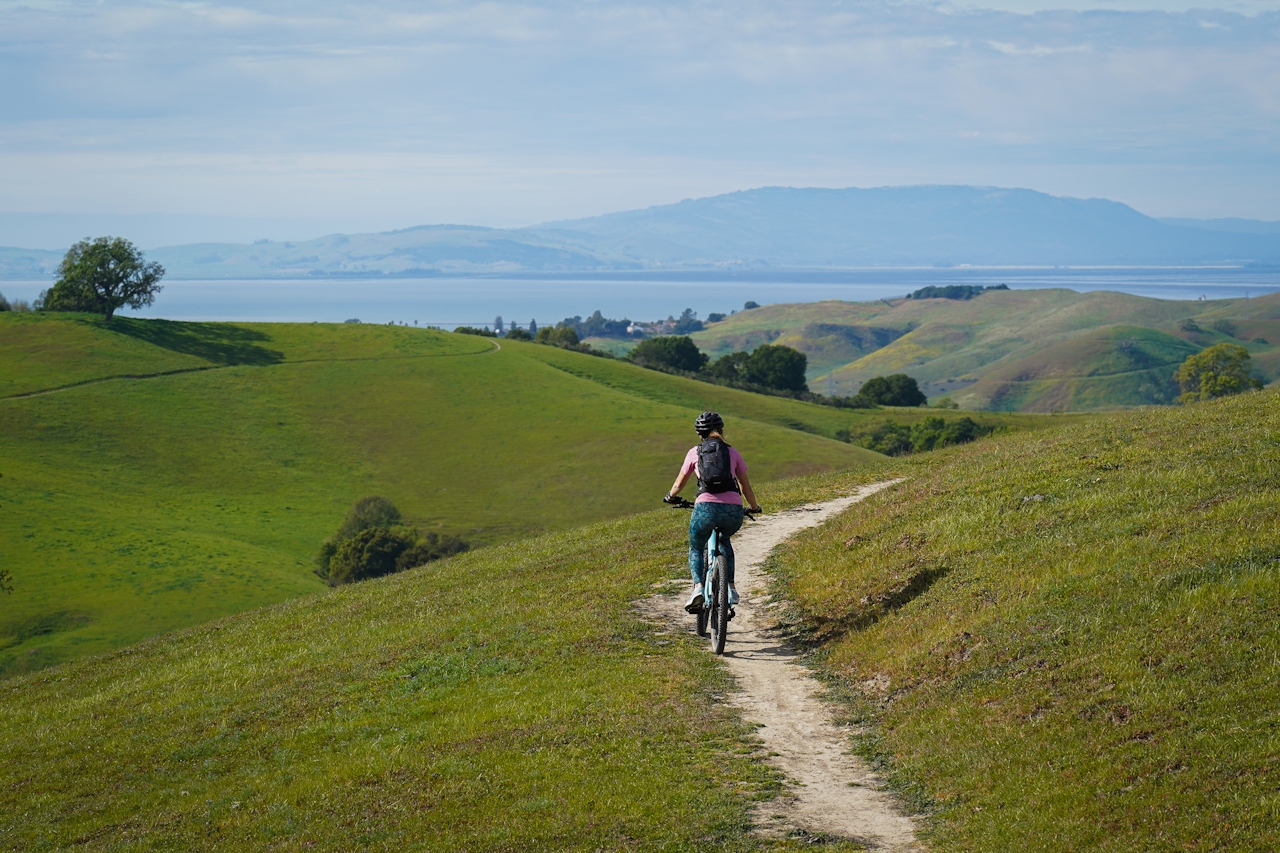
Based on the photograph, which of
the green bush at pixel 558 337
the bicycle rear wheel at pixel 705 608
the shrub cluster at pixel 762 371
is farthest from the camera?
the green bush at pixel 558 337

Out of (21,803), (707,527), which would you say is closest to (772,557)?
(707,527)

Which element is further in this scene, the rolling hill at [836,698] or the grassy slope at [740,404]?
the grassy slope at [740,404]

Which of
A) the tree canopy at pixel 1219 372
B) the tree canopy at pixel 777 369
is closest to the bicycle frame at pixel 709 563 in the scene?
the tree canopy at pixel 1219 372

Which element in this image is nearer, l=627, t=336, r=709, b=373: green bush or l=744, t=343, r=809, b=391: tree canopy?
l=744, t=343, r=809, b=391: tree canopy

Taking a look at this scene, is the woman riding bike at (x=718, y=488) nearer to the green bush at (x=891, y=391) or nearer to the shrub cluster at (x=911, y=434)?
the shrub cluster at (x=911, y=434)

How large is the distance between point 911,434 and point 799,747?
10186cm

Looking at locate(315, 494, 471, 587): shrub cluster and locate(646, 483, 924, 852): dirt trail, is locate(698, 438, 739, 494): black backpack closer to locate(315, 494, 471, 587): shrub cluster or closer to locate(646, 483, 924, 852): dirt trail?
locate(646, 483, 924, 852): dirt trail

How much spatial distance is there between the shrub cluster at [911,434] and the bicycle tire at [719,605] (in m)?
89.9

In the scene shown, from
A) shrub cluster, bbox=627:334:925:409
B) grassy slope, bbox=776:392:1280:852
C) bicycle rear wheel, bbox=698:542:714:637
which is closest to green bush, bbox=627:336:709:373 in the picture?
shrub cluster, bbox=627:334:925:409

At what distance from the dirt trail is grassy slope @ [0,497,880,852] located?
0.40 meters

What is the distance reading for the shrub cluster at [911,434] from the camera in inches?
4161

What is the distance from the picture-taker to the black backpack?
596 inches

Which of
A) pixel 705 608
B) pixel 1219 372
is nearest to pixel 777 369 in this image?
pixel 1219 372

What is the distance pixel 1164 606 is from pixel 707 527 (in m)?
6.16
